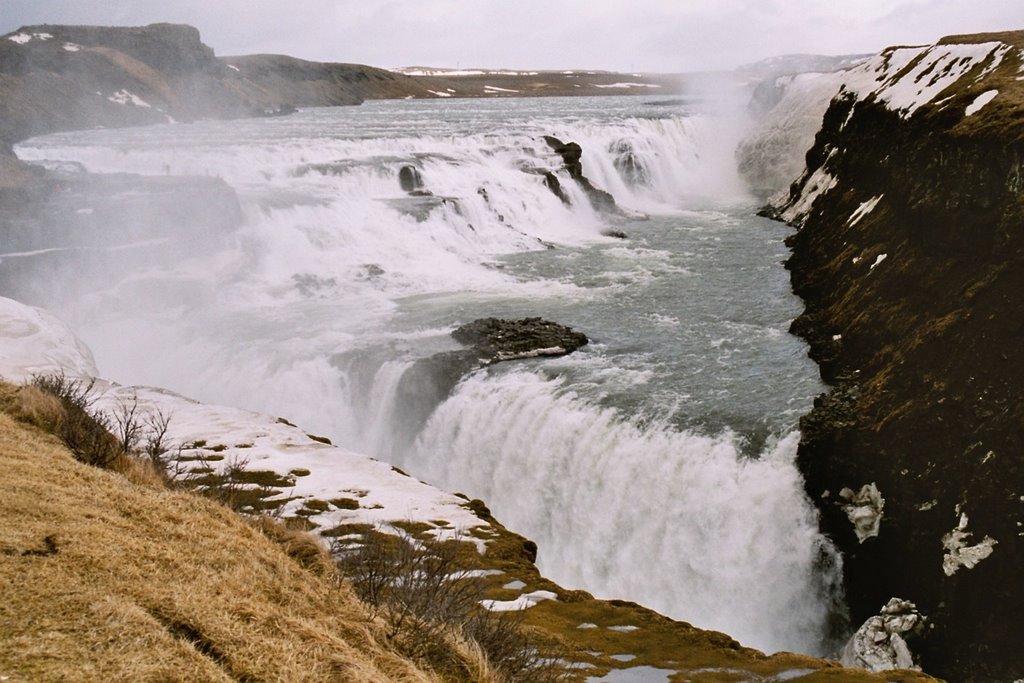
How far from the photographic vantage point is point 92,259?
24.6m

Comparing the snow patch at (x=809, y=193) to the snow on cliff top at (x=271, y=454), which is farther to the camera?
the snow patch at (x=809, y=193)

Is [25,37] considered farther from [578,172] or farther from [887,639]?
[887,639]

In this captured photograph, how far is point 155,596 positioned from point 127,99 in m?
110

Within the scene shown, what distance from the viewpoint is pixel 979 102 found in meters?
17.8

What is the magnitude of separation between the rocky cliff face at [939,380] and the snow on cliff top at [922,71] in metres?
0.17

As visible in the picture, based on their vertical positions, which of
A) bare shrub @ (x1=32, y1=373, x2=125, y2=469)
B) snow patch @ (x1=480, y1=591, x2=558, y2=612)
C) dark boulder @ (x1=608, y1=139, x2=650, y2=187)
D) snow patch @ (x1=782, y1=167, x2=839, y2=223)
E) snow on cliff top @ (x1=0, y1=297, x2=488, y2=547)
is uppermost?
dark boulder @ (x1=608, y1=139, x2=650, y2=187)

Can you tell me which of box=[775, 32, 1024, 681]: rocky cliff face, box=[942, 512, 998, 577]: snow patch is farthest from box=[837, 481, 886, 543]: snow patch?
box=[942, 512, 998, 577]: snow patch

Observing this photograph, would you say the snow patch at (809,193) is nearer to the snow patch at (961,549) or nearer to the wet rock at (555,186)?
the wet rock at (555,186)

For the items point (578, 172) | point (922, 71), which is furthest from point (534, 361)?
point (578, 172)

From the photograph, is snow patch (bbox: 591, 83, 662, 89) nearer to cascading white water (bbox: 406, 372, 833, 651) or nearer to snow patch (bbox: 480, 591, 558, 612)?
cascading white water (bbox: 406, 372, 833, 651)

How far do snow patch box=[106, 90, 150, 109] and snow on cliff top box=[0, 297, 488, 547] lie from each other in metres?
93.2

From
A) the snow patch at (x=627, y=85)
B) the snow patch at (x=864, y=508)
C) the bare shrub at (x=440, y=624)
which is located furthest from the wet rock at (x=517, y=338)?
the snow patch at (x=627, y=85)

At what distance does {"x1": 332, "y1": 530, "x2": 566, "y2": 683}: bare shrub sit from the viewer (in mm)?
5859

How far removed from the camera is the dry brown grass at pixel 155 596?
440 cm
